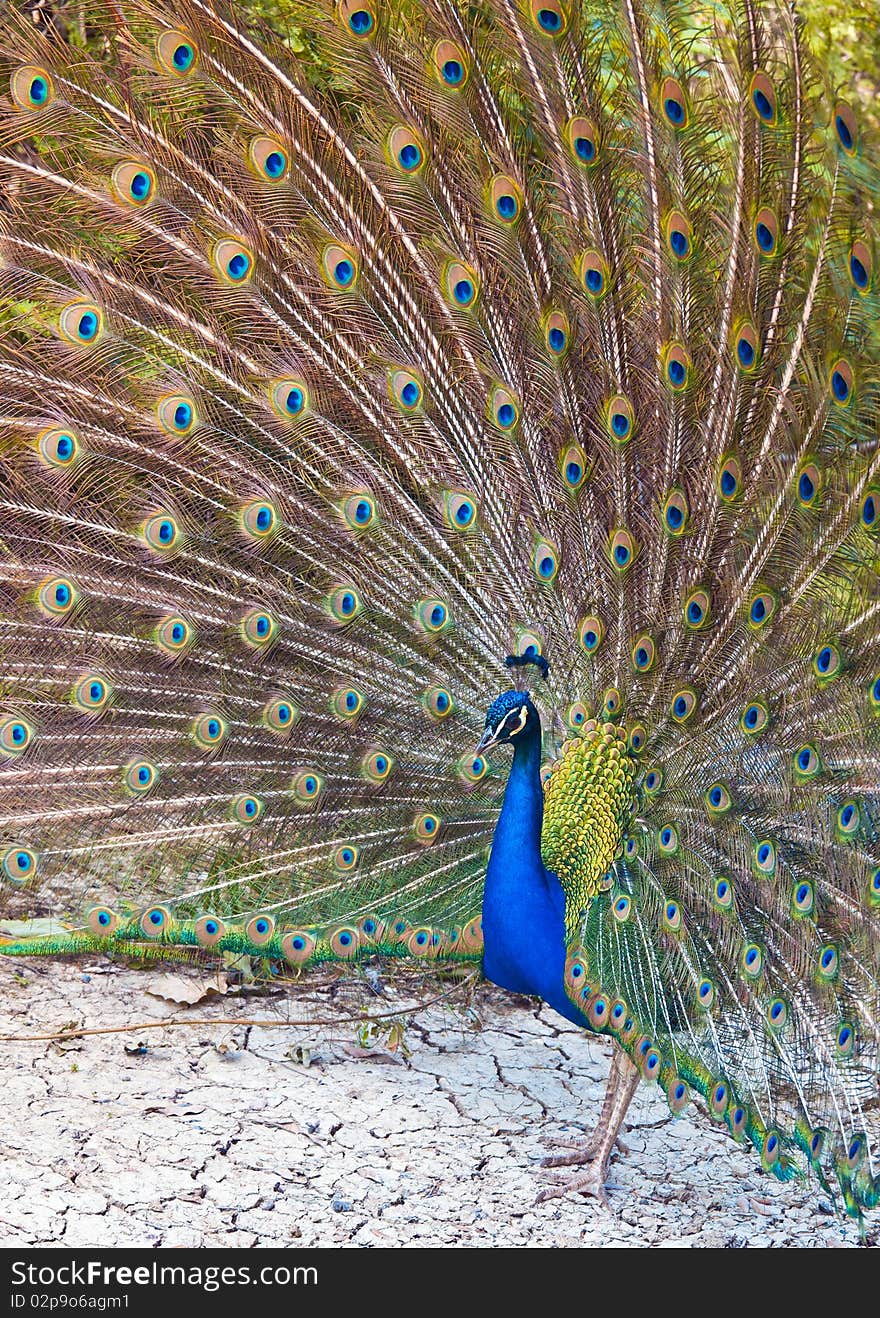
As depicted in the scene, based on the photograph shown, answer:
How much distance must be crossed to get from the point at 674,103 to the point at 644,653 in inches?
44.9

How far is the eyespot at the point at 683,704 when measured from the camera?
290cm

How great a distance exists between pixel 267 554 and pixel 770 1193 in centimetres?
192

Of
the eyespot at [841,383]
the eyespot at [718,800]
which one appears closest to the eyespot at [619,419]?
the eyespot at [841,383]

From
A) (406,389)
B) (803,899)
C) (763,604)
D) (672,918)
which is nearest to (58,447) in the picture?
(406,389)

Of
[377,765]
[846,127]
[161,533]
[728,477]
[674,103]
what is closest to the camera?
[846,127]

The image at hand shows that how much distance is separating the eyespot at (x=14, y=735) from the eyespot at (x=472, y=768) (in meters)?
1.01

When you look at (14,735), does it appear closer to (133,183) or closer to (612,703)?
(133,183)

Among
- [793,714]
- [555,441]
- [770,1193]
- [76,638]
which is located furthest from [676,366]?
[770,1193]

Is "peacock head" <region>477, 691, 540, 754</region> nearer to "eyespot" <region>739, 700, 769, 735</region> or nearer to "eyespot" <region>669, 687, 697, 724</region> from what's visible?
"eyespot" <region>669, 687, 697, 724</region>

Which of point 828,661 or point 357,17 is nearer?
point 357,17

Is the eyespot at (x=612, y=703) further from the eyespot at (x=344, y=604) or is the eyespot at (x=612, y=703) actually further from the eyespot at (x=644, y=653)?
the eyespot at (x=344, y=604)

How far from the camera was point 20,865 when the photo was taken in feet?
10.2

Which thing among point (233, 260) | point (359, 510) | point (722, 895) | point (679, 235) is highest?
point (679, 235)

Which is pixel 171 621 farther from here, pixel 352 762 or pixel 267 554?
pixel 352 762
